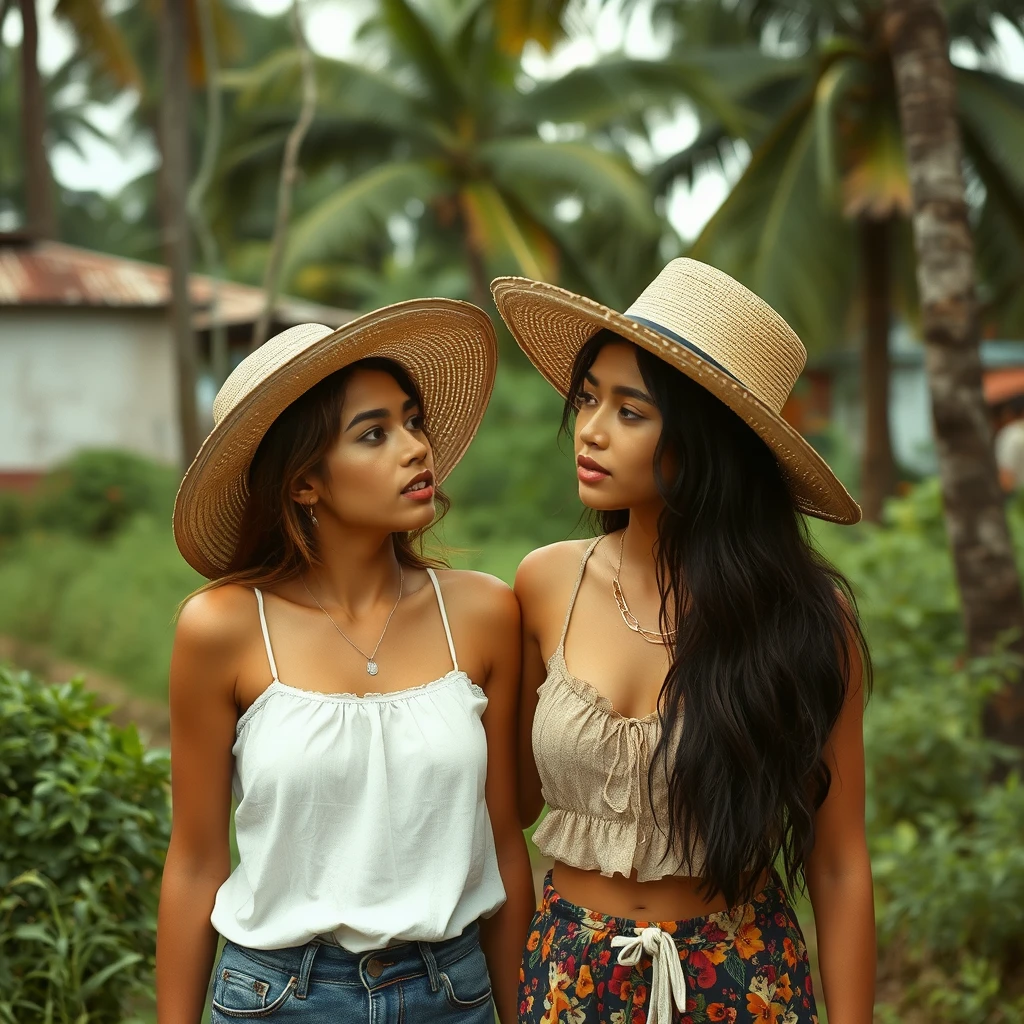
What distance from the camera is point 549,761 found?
7.96 ft

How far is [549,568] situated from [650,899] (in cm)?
66

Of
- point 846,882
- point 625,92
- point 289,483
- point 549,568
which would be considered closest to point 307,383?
point 289,483

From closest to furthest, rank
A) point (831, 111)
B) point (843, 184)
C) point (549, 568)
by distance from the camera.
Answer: point (549, 568) < point (831, 111) < point (843, 184)

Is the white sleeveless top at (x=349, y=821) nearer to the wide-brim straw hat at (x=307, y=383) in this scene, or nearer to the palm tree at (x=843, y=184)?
the wide-brim straw hat at (x=307, y=383)

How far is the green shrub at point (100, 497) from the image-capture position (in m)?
16.0

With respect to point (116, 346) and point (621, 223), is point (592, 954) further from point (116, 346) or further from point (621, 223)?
point (116, 346)

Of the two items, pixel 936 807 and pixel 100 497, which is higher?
pixel 100 497

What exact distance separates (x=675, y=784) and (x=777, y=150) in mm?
12460

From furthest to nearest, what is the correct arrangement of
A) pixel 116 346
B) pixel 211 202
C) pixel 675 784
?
1. pixel 116 346
2. pixel 211 202
3. pixel 675 784

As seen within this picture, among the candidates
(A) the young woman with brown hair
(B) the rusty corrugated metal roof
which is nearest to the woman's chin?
(A) the young woman with brown hair

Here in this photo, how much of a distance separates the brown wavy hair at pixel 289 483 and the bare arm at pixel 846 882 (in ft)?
2.89

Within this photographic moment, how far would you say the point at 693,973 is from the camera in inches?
91.4

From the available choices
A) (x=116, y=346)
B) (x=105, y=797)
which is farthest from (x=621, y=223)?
(x=105, y=797)

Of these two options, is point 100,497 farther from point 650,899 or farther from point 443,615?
point 650,899
